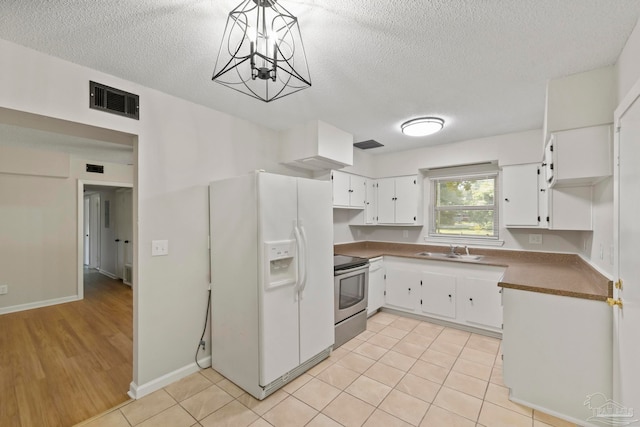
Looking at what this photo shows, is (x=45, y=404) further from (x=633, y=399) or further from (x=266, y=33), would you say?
(x=633, y=399)

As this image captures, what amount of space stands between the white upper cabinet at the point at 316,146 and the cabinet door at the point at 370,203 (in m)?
1.05

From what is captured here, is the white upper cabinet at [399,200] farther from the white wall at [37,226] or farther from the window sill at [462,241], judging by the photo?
the white wall at [37,226]

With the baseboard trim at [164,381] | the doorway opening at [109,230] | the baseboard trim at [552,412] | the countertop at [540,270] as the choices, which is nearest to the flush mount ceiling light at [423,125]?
the countertop at [540,270]

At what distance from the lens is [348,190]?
3.92 meters

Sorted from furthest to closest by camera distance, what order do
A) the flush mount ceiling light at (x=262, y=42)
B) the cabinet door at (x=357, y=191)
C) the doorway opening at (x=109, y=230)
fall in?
1. the doorway opening at (x=109, y=230)
2. the cabinet door at (x=357, y=191)
3. the flush mount ceiling light at (x=262, y=42)

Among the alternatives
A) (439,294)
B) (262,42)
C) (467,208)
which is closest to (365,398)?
(439,294)

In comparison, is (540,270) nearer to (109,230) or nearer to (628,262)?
(628,262)

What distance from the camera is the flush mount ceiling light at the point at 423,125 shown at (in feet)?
9.45

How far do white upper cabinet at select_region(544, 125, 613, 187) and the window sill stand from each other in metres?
1.73

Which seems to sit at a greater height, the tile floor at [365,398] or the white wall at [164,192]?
the white wall at [164,192]

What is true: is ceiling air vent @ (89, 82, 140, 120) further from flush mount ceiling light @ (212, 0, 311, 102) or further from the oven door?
the oven door

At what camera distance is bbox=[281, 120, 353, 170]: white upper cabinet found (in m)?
3.02

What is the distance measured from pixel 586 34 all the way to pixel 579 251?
8.12 feet

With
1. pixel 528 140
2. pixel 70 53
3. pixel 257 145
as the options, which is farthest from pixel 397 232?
pixel 70 53
